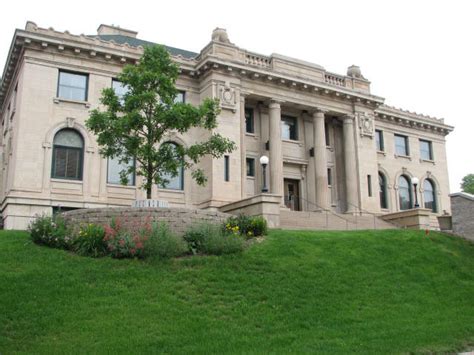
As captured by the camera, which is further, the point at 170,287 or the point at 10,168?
the point at 10,168

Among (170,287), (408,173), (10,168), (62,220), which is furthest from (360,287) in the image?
(408,173)

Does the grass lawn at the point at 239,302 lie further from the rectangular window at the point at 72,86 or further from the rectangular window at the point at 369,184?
the rectangular window at the point at 369,184

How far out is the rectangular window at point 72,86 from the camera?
29.2 meters

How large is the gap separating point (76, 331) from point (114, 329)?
2.49 ft

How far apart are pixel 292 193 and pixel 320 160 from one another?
9.86 feet

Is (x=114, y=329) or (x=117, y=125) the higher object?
(x=117, y=125)

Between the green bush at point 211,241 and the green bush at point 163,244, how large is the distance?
0.44 m

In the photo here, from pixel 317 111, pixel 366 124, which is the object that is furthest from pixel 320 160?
pixel 366 124

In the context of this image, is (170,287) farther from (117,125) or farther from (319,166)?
(319,166)

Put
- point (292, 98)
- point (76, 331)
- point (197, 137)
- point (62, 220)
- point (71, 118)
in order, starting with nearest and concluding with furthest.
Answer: point (76, 331), point (62, 220), point (71, 118), point (197, 137), point (292, 98)

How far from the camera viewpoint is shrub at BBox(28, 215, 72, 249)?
16844mm

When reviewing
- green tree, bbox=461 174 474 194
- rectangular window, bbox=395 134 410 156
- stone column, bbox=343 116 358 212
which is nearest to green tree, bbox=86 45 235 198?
stone column, bbox=343 116 358 212

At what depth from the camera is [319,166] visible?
115 feet

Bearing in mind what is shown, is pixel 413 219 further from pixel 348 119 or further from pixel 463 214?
pixel 348 119
